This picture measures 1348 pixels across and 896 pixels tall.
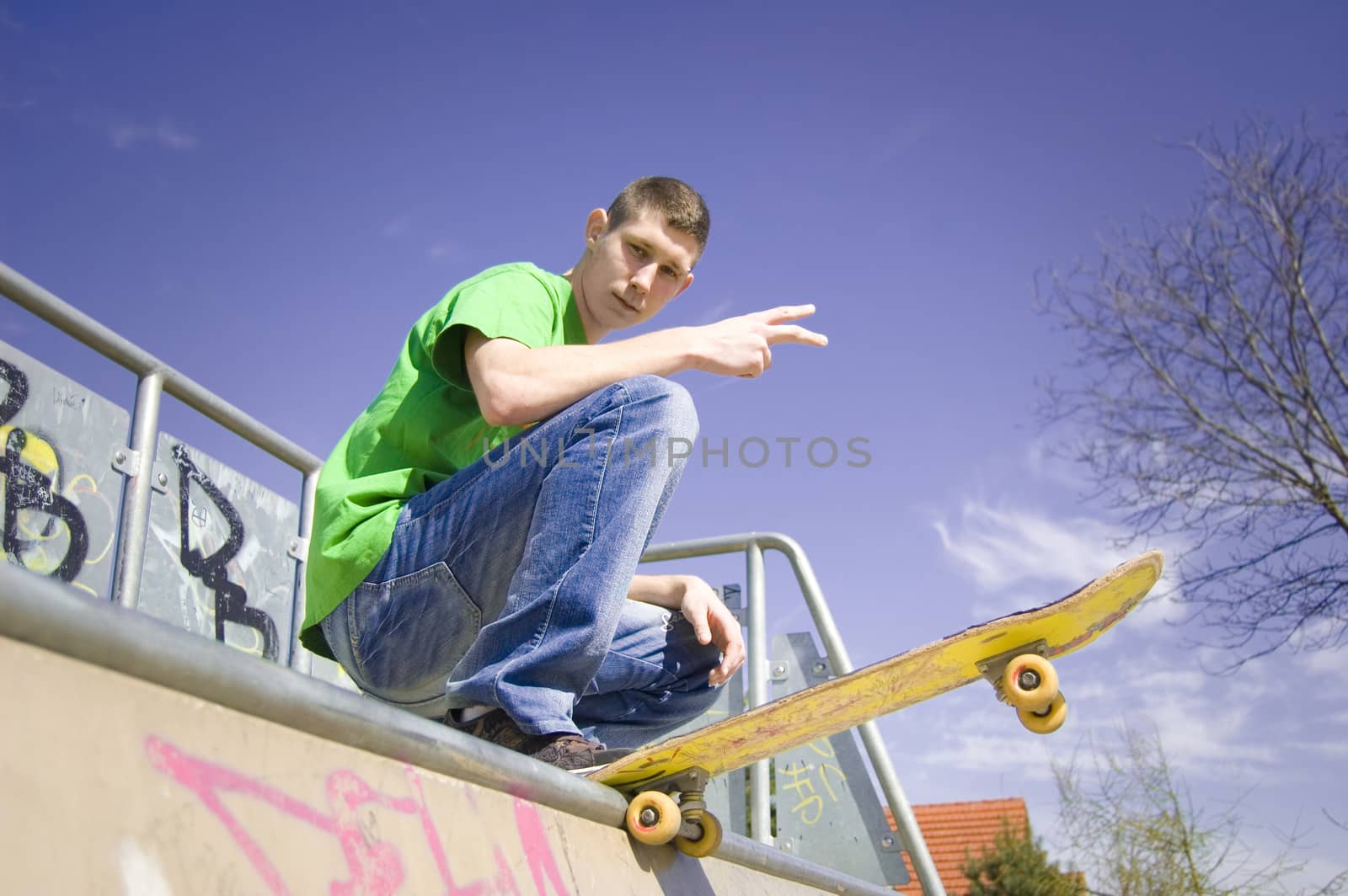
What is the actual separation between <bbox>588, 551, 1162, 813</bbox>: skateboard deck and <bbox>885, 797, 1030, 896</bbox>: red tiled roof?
1962 centimetres

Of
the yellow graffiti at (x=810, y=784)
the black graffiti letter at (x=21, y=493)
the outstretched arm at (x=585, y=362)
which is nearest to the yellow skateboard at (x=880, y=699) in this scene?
the outstretched arm at (x=585, y=362)

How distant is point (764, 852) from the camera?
191cm

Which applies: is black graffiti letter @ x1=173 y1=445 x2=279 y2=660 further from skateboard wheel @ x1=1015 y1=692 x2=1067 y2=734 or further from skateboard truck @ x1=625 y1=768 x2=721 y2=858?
skateboard wheel @ x1=1015 y1=692 x2=1067 y2=734

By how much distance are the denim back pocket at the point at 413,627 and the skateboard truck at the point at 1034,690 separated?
93 centimetres

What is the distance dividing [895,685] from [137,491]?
197cm

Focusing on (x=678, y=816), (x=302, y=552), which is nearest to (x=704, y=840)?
(x=678, y=816)

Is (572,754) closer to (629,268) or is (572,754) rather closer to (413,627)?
(413,627)

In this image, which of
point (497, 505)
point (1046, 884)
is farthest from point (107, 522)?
point (1046, 884)

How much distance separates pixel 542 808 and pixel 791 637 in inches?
95.9

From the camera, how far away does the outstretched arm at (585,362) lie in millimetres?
1948

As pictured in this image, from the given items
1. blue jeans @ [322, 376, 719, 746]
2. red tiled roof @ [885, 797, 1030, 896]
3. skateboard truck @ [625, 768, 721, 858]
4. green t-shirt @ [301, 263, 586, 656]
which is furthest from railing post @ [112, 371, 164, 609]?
red tiled roof @ [885, 797, 1030, 896]

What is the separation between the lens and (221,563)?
10.3ft

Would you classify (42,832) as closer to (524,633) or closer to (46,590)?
(46,590)

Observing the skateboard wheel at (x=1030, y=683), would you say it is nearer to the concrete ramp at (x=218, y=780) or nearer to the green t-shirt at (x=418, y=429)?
the concrete ramp at (x=218, y=780)
